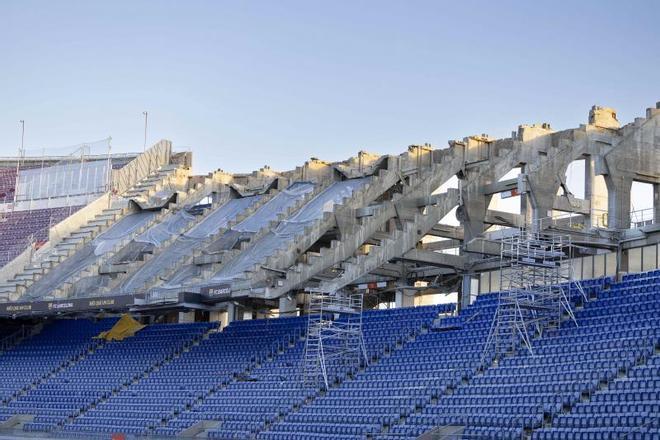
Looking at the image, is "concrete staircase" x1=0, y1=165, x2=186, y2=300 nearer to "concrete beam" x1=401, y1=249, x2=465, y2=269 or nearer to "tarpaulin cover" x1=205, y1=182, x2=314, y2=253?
"tarpaulin cover" x1=205, y1=182, x2=314, y2=253

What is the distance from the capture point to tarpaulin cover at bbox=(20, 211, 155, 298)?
59.0m

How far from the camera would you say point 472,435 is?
3234 cm

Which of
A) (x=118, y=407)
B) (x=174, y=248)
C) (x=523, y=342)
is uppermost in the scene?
(x=174, y=248)

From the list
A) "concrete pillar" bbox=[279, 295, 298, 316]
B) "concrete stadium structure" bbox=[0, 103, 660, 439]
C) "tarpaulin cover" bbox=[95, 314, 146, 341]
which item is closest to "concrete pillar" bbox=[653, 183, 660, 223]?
"concrete stadium structure" bbox=[0, 103, 660, 439]

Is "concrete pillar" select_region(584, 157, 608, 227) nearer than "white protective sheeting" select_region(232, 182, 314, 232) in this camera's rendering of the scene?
Yes

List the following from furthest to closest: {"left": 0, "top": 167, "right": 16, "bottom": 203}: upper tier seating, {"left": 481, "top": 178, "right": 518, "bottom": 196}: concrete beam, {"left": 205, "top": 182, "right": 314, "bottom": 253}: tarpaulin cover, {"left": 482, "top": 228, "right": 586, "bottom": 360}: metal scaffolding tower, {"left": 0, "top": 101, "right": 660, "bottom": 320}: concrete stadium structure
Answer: {"left": 0, "top": 167, "right": 16, "bottom": 203}: upper tier seating < {"left": 205, "top": 182, "right": 314, "bottom": 253}: tarpaulin cover < {"left": 481, "top": 178, "right": 518, "bottom": 196}: concrete beam < {"left": 0, "top": 101, "right": 660, "bottom": 320}: concrete stadium structure < {"left": 482, "top": 228, "right": 586, "bottom": 360}: metal scaffolding tower

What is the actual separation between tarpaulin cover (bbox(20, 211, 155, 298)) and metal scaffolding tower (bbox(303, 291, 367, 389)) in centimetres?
1766

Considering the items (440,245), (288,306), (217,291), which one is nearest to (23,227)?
(217,291)

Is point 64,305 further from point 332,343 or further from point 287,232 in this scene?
point 332,343

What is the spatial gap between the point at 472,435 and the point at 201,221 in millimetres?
31225

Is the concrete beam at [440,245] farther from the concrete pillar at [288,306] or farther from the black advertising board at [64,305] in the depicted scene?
the black advertising board at [64,305]

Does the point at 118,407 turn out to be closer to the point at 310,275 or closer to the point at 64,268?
the point at 310,275

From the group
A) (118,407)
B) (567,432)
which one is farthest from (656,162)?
(118,407)

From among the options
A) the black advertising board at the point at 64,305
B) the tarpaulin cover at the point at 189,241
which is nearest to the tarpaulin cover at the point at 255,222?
the tarpaulin cover at the point at 189,241
